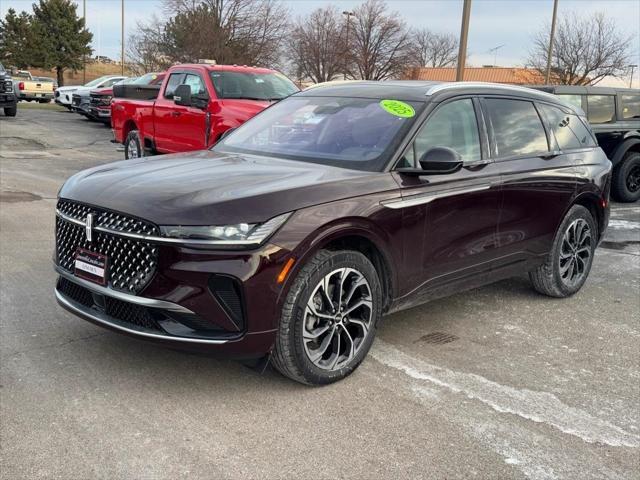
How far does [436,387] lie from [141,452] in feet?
5.42

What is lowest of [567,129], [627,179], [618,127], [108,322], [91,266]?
[108,322]

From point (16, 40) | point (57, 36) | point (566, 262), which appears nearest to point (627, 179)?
point (566, 262)

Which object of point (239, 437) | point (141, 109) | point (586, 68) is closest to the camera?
point (239, 437)

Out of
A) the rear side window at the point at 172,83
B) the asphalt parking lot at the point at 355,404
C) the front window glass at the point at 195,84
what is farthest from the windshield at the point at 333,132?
the rear side window at the point at 172,83

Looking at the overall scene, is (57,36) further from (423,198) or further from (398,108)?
(423,198)

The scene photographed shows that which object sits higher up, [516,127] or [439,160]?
[516,127]

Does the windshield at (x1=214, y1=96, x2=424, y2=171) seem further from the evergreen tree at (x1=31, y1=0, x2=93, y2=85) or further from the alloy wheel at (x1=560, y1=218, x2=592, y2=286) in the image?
the evergreen tree at (x1=31, y1=0, x2=93, y2=85)

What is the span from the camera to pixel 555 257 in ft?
17.6

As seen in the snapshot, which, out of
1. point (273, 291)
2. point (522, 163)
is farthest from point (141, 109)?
point (273, 291)

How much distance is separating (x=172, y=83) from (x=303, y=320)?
8375mm

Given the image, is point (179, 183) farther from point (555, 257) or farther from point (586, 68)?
point (586, 68)

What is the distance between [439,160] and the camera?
3896 millimetres

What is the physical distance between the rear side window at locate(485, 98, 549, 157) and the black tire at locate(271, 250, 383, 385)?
1701mm

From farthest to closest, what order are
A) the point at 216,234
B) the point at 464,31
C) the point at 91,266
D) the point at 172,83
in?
the point at 464,31
the point at 172,83
the point at 91,266
the point at 216,234
